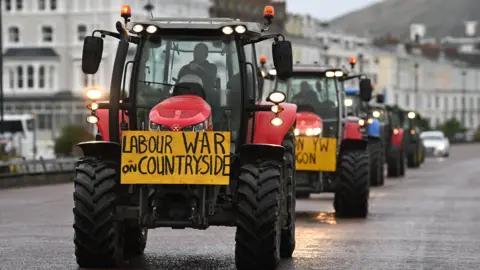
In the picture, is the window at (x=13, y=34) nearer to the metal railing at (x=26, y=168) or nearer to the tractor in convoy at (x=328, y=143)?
the metal railing at (x=26, y=168)

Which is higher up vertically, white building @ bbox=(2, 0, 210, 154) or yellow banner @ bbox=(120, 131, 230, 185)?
white building @ bbox=(2, 0, 210, 154)

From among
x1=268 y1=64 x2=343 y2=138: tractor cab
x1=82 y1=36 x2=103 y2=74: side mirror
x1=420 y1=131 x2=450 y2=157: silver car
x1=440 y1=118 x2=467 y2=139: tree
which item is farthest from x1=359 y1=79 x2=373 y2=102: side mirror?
x1=440 y1=118 x2=467 y2=139: tree

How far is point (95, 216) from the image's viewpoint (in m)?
14.5

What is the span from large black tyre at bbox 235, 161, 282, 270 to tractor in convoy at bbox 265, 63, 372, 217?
9.72 meters

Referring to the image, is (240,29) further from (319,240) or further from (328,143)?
(328,143)

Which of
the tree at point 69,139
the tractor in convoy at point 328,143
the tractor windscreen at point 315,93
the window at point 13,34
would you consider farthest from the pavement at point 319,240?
the window at point 13,34

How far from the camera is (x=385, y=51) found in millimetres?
199875

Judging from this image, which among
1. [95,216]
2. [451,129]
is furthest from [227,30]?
[451,129]

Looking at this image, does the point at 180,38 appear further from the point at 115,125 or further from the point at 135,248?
the point at 135,248

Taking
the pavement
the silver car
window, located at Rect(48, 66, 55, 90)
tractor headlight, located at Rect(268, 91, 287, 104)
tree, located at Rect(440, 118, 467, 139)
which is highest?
window, located at Rect(48, 66, 55, 90)

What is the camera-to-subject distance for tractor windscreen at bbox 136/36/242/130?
15.4 meters

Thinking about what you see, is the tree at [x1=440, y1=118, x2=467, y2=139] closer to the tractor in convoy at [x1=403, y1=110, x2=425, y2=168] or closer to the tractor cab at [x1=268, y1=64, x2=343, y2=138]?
the tractor in convoy at [x1=403, y1=110, x2=425, y2=168]

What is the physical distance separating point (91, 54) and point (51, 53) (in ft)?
359

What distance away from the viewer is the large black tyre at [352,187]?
79.8ft
